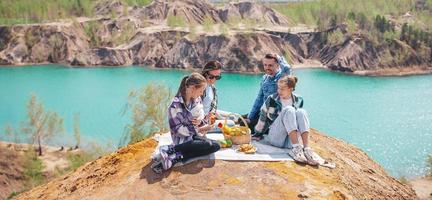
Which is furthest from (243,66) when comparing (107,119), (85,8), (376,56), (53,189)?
(53,189)

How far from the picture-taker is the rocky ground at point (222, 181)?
7.47 metres

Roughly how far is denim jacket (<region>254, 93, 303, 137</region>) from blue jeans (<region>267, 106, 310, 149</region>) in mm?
256

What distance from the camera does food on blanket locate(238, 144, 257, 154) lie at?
28.1 ft

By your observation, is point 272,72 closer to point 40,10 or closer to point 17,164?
point 17,164

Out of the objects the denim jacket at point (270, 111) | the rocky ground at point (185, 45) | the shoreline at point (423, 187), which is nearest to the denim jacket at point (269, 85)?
the denim jacket at point (270, 111)

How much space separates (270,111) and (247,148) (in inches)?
37.3

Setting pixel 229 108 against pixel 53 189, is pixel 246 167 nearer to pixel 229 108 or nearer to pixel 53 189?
pixel 53 189

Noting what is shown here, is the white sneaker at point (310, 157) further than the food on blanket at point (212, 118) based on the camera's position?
No

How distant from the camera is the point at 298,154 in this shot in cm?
838

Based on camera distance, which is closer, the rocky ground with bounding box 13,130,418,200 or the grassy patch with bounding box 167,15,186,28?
the rocky ground with bounding box 13,130,418,200

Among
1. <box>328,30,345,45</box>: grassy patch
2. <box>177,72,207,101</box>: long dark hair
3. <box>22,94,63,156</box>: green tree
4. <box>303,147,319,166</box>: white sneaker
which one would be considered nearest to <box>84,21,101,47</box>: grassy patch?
<box>328,30,345,45</box>: grassy patch

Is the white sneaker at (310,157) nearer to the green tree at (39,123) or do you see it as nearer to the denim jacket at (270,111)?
the denim jacket at (270,111)

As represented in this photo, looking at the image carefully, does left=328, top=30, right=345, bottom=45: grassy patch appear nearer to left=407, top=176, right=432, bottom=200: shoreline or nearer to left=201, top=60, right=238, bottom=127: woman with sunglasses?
left=407, top=176, right=432, bottom=200: shoreline

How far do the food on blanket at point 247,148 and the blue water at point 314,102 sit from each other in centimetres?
2140
